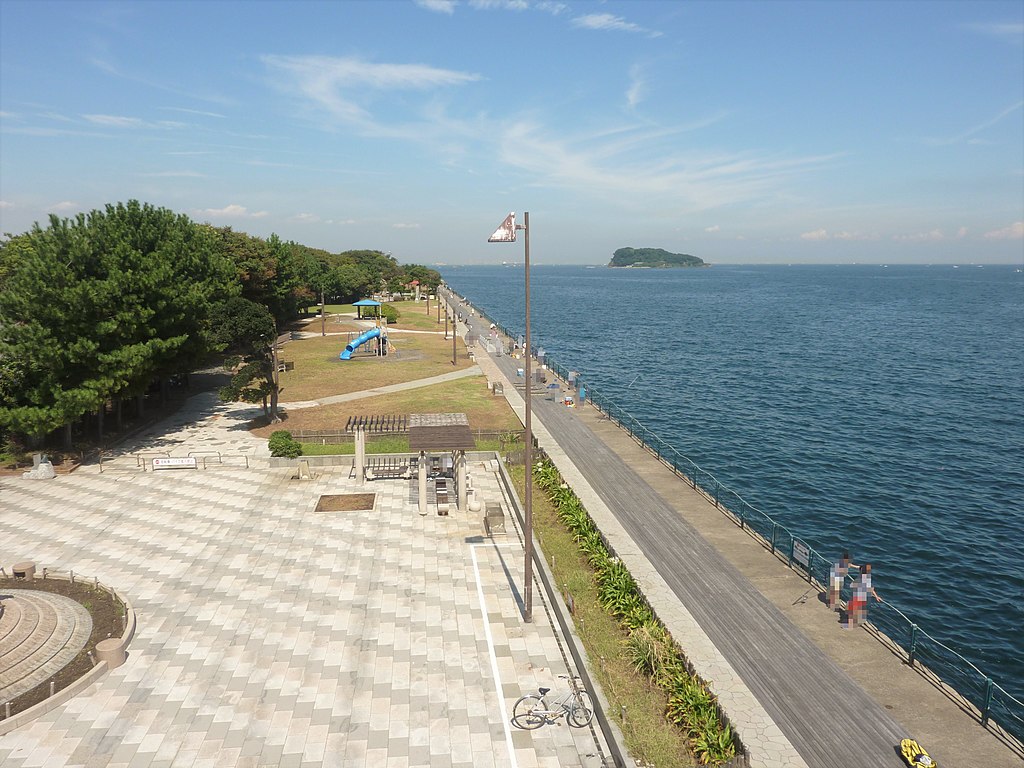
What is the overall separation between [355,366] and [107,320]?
27.1 metres

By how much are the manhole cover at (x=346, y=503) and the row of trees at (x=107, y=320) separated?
13.1 meters

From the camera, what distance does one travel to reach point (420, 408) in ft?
142

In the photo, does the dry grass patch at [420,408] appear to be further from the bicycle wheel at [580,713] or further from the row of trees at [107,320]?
the bicycle wheel at [580,713]

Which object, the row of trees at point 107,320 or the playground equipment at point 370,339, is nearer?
the row of trees at point 107,320

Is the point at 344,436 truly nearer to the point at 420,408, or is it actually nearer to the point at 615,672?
the point at 420,408

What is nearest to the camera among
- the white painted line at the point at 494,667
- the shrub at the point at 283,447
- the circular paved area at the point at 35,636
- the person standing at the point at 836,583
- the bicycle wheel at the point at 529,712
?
the white painted line at the point at 494,667

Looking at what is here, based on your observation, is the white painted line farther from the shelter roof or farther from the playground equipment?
the playground equipment

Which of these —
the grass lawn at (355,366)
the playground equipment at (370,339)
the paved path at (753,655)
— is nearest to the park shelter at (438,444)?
the paved path at (753,655)

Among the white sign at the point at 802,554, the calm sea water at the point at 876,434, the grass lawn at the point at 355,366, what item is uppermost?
the grass lawn at the point at 355,366

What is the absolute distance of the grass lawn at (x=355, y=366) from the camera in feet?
168

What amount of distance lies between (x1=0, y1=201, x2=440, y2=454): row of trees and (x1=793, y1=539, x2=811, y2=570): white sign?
100 feet

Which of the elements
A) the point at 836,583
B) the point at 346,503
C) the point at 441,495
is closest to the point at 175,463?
the point at 346,503

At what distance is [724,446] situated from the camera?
41719 mm

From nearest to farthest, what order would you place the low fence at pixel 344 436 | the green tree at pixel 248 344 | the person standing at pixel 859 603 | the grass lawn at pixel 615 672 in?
1. the grass lawn at pixel 615 672
2. the person standing at pixel 859 603
3. the low fence at pixel 344 436
4. the green tree at pixel 248 344
